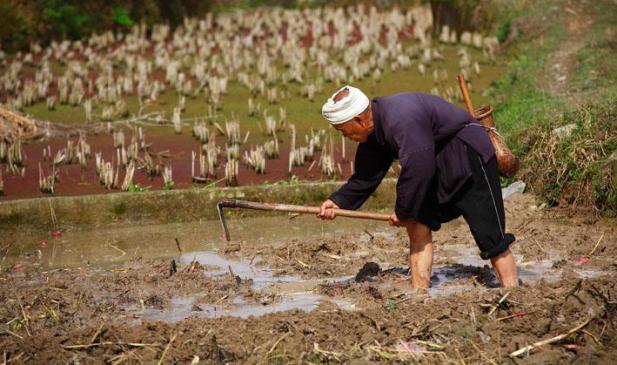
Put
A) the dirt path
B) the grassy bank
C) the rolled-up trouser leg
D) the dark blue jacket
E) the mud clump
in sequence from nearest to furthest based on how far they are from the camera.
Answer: the dark blue jacket, the rolled-up trouser leg, the mud clump, the grassy bank, the dirt path

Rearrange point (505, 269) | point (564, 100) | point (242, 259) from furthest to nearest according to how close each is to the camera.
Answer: point (564, 100)
point (242, 259)
point (505, 269)

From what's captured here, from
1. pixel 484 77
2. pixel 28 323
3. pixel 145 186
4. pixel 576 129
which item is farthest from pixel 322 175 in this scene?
pixel 484 77

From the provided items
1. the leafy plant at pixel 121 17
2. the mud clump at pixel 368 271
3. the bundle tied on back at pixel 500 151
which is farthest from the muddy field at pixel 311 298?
the leafy plant at pixel 121 17

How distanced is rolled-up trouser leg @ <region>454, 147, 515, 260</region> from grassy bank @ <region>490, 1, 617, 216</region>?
95.2 inches

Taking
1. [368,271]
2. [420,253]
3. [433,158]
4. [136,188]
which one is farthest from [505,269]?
[136,188]

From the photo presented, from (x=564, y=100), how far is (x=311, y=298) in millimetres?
5396

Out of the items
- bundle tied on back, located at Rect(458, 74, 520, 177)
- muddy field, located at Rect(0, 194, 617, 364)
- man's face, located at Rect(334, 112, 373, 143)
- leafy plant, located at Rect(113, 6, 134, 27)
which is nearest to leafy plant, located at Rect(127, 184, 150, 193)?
muddy field, located at Rect(0, 194, 617, 364)

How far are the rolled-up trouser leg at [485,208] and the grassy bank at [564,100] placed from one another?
7.93 ft

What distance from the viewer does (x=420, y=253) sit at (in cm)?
727

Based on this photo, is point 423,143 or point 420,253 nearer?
point 423,143

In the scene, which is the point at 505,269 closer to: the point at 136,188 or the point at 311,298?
the point at 311,298

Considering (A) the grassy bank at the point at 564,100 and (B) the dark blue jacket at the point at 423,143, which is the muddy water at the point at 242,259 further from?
(A) the grassy bank at the point at 564,100

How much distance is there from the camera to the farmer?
21.9ft

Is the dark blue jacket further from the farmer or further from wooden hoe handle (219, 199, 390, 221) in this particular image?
wooden hoe handle (219, 199, 390, 221)
